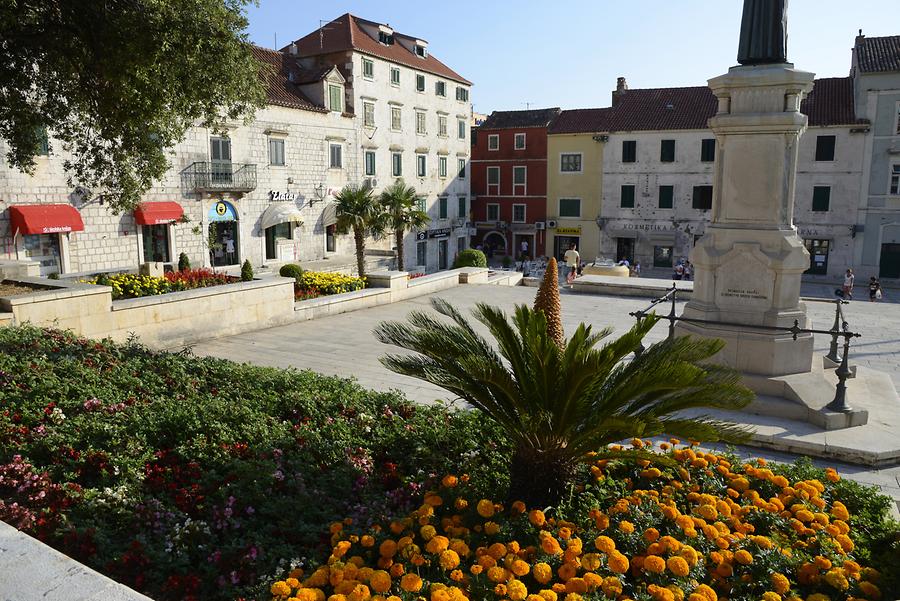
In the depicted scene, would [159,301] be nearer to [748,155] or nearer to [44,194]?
[748,155]

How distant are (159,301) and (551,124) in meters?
38.7

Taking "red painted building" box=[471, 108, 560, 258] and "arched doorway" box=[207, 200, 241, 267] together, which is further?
"red painted building" box=[471, 108, 560, 258]

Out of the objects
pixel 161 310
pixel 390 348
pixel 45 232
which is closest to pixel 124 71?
pixel 161 310

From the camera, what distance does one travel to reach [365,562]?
4680 millimetres

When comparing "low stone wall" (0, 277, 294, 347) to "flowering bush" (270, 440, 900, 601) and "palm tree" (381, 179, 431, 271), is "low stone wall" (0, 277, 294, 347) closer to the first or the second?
"flowering bush" (270, 440, 900, 601)

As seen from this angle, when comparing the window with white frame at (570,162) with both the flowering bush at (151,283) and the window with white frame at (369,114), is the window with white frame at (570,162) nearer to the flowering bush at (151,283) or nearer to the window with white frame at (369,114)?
the window with white frame at (369,114)

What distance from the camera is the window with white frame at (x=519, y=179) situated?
50.1 metres

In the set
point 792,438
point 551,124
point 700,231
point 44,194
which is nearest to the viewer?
point 792,438

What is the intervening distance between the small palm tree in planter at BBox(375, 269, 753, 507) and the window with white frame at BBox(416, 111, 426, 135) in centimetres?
3947

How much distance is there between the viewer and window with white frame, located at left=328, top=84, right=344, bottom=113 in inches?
1420

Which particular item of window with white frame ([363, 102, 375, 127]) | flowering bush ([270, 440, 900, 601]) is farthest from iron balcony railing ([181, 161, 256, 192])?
flowering bush ([270, 440, 900, 601])

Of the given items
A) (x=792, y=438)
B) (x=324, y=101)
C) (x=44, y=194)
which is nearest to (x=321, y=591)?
(x=792, y=438)

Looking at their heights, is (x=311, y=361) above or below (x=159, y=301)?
below

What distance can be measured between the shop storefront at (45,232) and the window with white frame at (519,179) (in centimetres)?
3185
